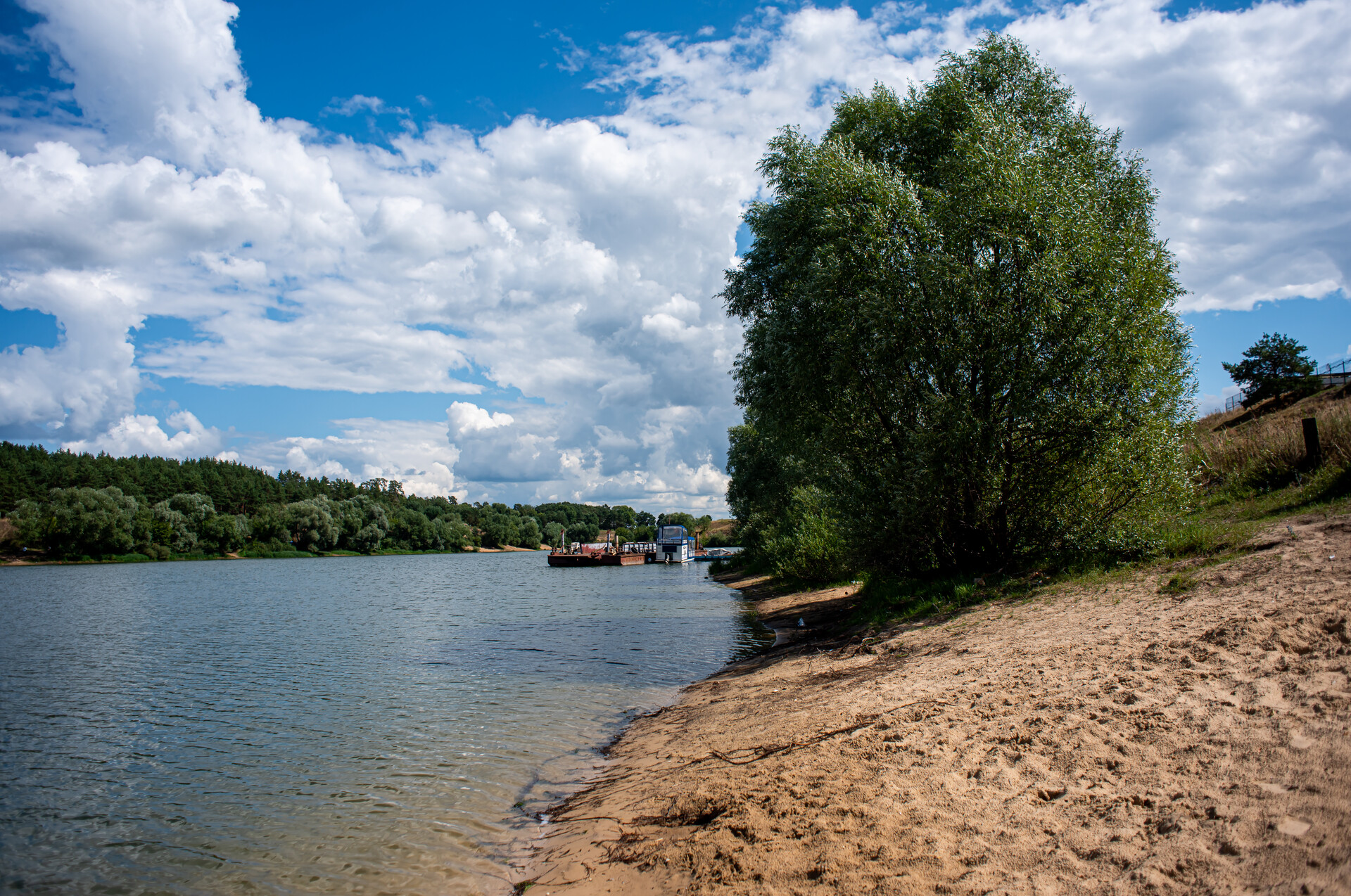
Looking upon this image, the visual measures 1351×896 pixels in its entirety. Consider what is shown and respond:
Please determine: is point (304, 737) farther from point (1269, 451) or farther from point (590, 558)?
point (590, 558)

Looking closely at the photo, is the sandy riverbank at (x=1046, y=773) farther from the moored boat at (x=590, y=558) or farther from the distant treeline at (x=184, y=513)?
the distant treeline at (x=184, y=513)

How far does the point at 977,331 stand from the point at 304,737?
1421 centimetres

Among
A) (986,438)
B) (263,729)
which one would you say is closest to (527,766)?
(263,729)

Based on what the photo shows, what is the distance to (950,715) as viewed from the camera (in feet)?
22.0

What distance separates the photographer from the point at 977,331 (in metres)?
13.5

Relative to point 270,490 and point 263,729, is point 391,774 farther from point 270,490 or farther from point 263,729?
point 270,490

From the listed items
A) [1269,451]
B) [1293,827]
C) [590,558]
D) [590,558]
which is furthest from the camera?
[590,558]

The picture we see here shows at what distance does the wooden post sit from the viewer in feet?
49.8

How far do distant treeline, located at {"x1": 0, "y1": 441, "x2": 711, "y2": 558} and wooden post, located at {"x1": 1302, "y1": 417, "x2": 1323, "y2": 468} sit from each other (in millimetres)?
86882

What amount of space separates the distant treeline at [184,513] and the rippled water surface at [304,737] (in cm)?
6661

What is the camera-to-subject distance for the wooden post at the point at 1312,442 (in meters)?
15.2

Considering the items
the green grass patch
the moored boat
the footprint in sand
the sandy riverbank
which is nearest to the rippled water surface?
the sandy riverbank

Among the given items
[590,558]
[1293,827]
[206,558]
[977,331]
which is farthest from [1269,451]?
[206,558]

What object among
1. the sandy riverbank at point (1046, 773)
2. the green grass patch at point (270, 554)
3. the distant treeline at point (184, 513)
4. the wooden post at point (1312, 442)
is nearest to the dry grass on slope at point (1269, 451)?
the wooden post at point (1312, 442)
